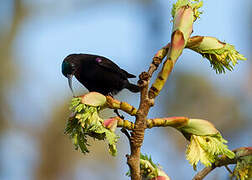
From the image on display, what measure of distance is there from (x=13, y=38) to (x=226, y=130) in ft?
17.8

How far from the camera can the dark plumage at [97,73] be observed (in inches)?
143

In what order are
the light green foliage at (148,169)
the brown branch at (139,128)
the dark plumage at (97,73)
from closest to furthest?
1. the brown branch at (139,128)
2. the light green foliage at (148,169)
3. the dark plumage at (97,73)

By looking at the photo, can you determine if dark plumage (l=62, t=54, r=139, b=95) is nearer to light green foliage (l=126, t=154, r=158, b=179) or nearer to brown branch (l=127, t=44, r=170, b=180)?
light green foliage (l=126, t=154, r=158, b=179)

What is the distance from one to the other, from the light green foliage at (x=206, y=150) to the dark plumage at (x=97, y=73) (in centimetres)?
215

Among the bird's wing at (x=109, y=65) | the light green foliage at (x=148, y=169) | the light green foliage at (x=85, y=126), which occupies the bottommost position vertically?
the bird's wing at (x=109, y=65)

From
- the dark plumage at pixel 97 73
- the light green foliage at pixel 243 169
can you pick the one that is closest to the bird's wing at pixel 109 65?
the dark plumage at pixel 97 73

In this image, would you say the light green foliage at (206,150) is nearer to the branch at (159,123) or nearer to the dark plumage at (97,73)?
the branch at (159,123)

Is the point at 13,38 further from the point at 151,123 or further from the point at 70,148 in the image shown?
the point at 151,123

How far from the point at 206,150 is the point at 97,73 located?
228cm

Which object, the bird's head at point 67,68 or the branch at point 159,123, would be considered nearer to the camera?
the branch at point 159,123

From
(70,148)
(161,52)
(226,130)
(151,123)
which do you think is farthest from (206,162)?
(70,148)

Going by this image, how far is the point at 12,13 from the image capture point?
11234mm

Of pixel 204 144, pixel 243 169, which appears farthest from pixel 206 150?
pixel 243 169

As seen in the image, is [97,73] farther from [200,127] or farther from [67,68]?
[200,127]
